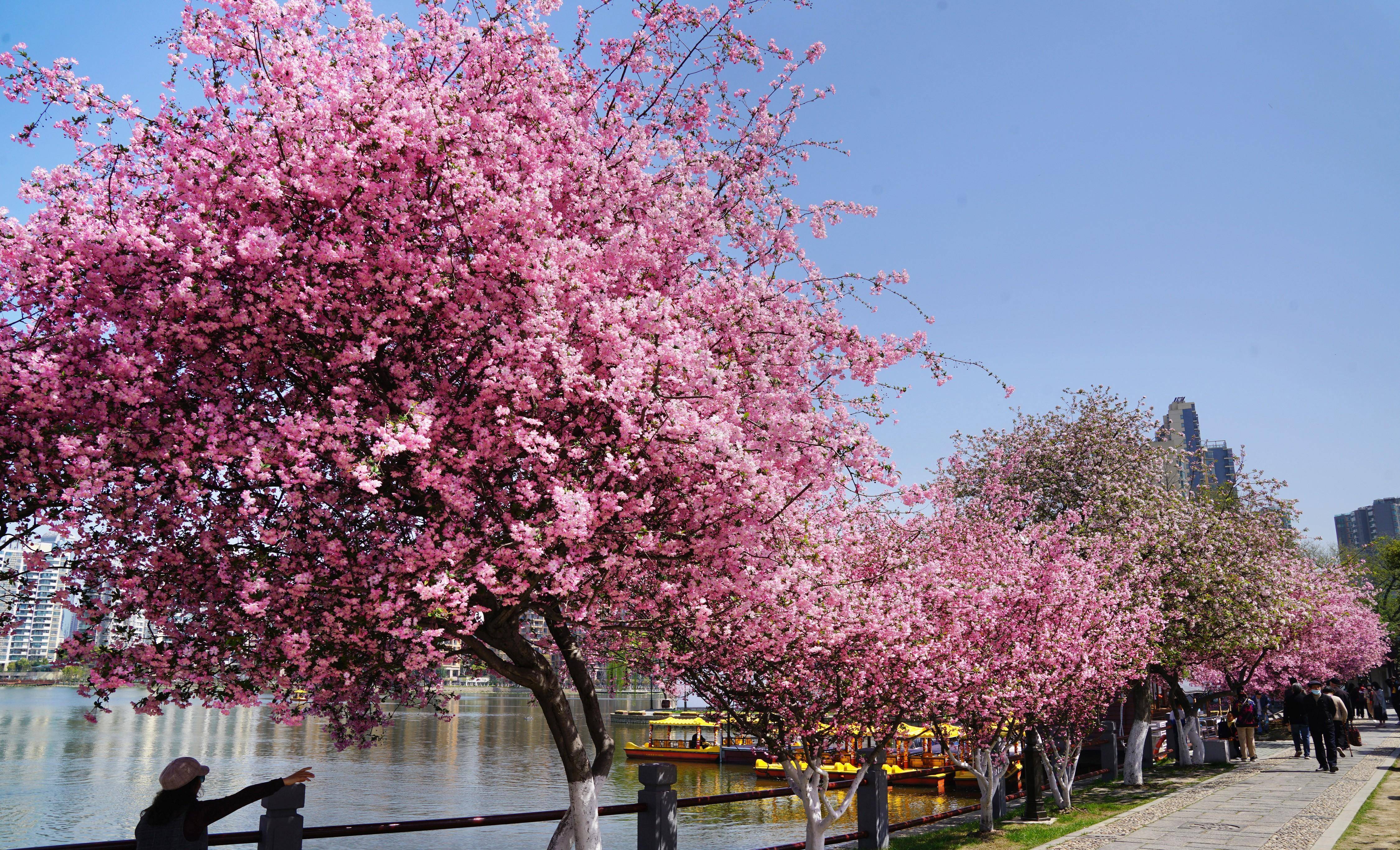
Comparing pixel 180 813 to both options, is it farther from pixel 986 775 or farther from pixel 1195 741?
pixel 1195 741

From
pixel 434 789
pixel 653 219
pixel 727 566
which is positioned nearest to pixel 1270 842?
pixel 727 566

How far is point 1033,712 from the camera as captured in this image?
50.1 ft

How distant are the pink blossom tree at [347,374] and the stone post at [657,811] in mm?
2983

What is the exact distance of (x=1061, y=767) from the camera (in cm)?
1867

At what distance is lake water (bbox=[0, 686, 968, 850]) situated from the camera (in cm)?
2877

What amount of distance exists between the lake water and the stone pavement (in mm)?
10536

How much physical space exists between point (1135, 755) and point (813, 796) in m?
14.8

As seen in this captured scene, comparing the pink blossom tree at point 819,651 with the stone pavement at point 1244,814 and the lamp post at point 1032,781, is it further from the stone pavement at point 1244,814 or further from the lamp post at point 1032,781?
the lamp post at point 1032,781

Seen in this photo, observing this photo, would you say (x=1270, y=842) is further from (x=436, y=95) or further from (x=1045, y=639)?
(x=436, y=95)

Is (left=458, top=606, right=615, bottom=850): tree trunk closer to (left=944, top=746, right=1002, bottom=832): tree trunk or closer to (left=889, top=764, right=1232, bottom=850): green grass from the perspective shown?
(left=889, top=764, right=1232, bottom=850): green grass

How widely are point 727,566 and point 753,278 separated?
115 inches

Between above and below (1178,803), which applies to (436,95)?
above

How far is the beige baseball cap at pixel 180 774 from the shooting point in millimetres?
5547

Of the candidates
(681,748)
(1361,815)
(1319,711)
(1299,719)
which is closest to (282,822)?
(1361,815)
